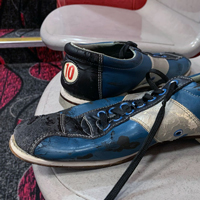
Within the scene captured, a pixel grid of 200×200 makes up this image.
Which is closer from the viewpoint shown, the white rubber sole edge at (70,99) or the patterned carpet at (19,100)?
the white rubber sole edge at (70,99)

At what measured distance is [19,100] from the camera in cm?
100

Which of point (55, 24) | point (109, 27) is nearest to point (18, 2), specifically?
point (55, 24)

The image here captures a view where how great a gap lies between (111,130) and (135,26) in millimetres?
580

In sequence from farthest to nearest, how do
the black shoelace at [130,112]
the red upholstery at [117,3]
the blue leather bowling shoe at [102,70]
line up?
1. the red upholstery at [117,3]
2. the blue leather bowling shoe at [102,70]
3. the black shoelace at [130,112]

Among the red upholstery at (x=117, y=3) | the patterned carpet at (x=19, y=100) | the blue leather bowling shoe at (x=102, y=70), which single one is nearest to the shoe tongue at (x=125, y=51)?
the blue leather bowling shoe at (x=102, y=70)

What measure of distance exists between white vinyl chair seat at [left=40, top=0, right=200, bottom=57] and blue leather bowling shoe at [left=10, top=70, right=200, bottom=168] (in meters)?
0.34

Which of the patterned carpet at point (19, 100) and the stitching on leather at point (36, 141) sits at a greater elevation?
the stitching on leather at point (36, 141)

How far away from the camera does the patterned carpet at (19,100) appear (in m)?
0.65

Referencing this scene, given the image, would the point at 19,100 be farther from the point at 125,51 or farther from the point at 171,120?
the point at 171,120

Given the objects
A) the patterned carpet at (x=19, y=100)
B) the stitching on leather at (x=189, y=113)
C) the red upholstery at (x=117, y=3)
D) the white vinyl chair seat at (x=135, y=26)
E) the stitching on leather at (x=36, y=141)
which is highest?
the red upholstery at (x=117, y=3)

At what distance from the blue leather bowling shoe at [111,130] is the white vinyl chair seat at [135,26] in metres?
0.34

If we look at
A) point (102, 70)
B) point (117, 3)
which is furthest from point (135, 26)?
→ point (102, 70)

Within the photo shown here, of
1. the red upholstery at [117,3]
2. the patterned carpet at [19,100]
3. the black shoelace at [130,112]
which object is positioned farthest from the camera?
the red upholstery at [117,3]

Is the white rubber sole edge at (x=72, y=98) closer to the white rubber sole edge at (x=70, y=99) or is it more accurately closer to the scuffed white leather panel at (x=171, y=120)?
the white rubber sole edge at (x=70, y=99)
